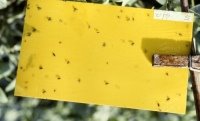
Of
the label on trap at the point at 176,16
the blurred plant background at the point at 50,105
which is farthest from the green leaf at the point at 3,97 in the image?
the label on trap at the point at 176,16

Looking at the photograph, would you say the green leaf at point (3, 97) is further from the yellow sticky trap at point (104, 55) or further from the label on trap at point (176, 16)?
the label on trap at point (176, 16)

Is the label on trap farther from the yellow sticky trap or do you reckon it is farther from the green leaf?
the green leaf

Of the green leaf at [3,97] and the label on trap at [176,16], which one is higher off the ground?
the label on trap at [176,16]

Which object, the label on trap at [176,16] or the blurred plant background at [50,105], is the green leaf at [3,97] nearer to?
the blurred plant background at [50,105]

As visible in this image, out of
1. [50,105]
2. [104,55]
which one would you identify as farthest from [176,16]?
[50,105]

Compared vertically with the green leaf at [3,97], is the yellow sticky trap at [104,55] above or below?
above

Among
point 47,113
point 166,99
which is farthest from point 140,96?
point 47,113

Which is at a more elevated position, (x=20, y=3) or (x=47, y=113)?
(x=20, y=3)

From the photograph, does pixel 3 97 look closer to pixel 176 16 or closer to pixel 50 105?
pixel 50 105

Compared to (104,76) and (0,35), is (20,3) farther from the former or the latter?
(104,76)

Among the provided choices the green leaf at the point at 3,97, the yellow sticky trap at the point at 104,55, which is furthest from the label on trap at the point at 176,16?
the green leaf at the point at 3,97
